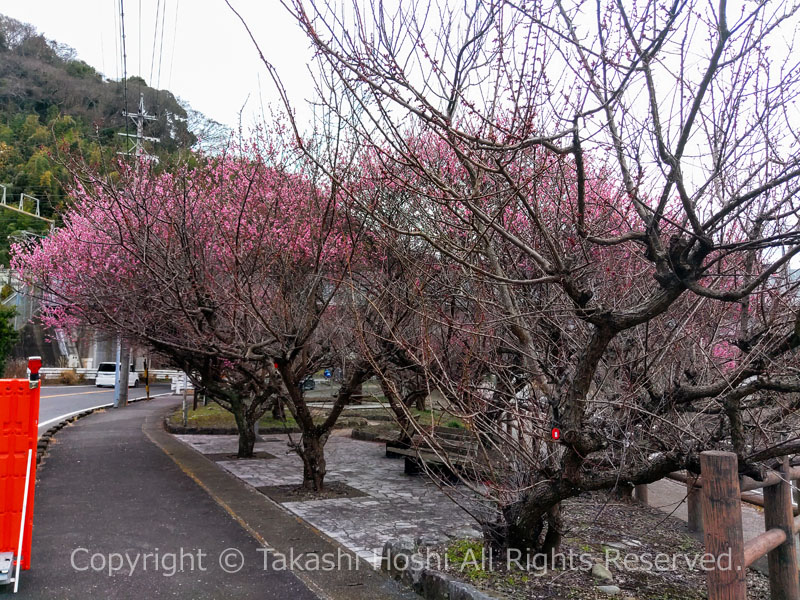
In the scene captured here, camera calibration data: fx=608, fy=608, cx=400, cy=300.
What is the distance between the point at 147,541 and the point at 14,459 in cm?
181

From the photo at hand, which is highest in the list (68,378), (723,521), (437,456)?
(723,521)

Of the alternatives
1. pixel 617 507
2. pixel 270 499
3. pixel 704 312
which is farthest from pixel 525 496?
pixel 270 499

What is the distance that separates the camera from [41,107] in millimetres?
65938

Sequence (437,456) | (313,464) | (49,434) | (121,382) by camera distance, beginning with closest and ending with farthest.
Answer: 1. (437,456)
2. (313,464)
3. (49,434)
4. (121,382)

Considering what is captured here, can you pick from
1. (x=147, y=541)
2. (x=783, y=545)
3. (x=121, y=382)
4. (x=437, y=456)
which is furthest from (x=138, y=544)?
(x=121, y=382)

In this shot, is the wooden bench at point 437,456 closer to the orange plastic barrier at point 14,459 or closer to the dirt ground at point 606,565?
the dirt ground at point 606,565

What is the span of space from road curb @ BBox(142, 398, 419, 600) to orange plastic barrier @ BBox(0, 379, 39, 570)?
2242 millimetres

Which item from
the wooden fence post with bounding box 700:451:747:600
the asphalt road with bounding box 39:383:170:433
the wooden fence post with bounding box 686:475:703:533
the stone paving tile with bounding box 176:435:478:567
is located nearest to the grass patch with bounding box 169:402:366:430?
the stone paving tile with bounding box 176:435:478:567

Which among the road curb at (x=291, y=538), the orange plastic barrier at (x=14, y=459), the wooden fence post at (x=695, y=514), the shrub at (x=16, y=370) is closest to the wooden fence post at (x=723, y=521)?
the road curb at (x=291, y=538)

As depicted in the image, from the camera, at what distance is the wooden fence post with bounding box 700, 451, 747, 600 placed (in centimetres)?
299

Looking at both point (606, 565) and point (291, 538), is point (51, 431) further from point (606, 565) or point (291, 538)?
point (606, 565)

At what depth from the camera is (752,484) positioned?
5.03 m

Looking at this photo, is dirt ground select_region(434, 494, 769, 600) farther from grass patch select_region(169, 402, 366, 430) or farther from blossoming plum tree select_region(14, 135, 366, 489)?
grass patch select_region(169, 402, 366, 430)

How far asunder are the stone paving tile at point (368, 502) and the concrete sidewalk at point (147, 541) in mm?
452
